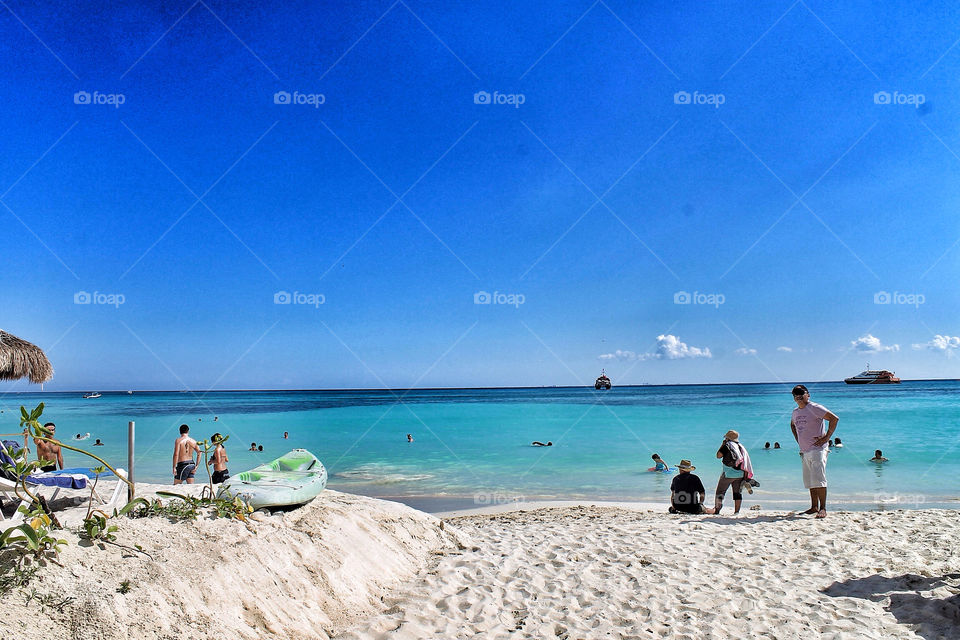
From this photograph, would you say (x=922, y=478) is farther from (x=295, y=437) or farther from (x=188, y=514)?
(x=295, y=437)

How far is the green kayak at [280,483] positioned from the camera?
545 centimetres

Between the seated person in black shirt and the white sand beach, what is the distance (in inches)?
80.9

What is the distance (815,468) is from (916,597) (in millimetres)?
3962

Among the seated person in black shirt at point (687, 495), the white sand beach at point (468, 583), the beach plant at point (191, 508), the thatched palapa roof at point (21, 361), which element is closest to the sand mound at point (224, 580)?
the white sand beach at point (468, 583)

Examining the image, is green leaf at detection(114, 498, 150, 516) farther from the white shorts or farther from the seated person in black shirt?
the white shorts

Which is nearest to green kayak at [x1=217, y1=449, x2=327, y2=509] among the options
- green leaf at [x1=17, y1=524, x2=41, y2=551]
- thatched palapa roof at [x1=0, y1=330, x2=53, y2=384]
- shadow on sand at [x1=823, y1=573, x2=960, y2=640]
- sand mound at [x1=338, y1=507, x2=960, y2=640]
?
sand mound at [x1=338, y1=507, x2=960, y2=640]

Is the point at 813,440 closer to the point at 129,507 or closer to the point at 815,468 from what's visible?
the point at 815,468

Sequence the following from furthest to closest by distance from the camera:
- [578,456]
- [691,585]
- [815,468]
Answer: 1. [578,456]
2. [815,468]
3. [691,585]

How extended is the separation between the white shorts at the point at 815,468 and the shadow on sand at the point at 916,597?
122 inches

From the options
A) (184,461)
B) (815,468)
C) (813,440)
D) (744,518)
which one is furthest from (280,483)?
(815,468)

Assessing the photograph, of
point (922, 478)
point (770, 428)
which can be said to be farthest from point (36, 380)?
point (770, 428)

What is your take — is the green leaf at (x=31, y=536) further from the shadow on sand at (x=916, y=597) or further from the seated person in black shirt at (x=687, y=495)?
the seated person in black shirt at (x=687, y=495)

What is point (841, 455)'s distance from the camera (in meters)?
19.8

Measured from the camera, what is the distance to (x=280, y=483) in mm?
5859
